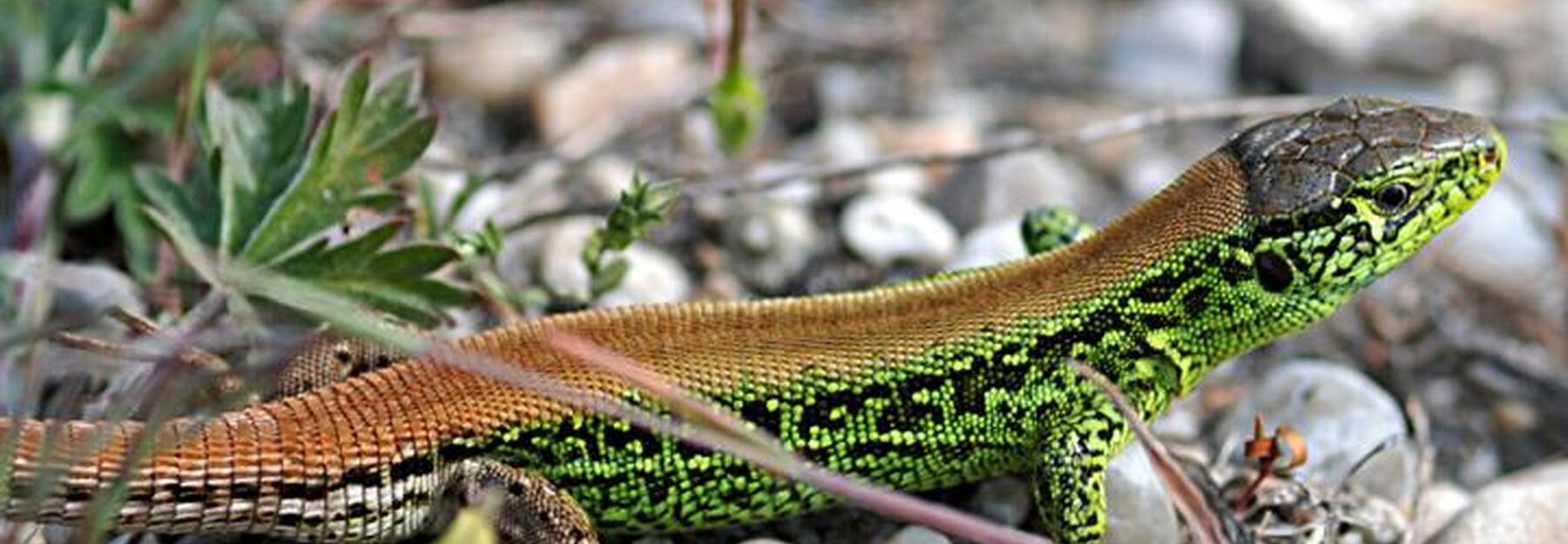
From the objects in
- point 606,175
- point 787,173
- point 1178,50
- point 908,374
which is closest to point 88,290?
point 606,175

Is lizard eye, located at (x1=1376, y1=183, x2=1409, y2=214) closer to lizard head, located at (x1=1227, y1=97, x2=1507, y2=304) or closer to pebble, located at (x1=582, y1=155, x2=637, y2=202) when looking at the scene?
lizard head, located at (x1=1227, y1=97, x2=1507, y2=304)

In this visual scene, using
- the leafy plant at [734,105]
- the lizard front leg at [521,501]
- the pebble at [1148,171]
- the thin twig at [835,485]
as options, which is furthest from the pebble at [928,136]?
the thin twig at [835,485]

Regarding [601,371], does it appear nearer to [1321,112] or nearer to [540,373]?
[540,373]

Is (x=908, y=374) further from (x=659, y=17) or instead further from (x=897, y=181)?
(x=659, y=17)

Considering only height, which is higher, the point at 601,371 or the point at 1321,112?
the point at 1321,112

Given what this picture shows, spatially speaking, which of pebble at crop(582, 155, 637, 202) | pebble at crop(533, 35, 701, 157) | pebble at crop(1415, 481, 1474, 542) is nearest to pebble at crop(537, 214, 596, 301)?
pebble at crop(582, 155, 637, 202)

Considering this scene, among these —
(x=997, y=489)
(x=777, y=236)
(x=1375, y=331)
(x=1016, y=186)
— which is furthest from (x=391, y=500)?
(x=1375, y=331)
